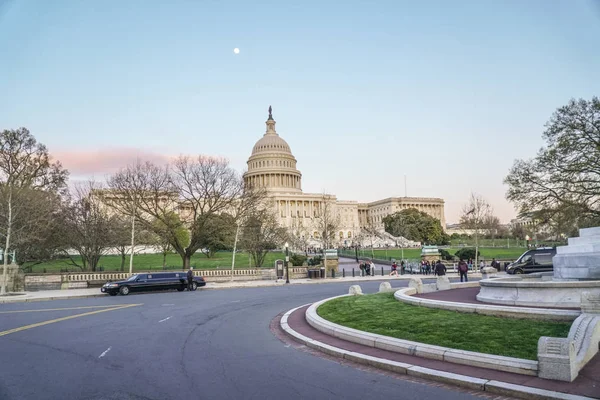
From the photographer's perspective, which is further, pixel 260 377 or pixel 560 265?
pixel 560 265

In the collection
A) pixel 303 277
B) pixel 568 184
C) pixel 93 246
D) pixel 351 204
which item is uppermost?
pixel 351 204

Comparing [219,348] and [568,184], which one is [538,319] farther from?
[568,184]

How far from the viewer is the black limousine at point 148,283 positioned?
89.2 ft

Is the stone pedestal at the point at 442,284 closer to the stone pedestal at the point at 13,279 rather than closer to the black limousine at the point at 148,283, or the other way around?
the black limousine at the point at 148,283

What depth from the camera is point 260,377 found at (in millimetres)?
8438

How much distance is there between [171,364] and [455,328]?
260 inches

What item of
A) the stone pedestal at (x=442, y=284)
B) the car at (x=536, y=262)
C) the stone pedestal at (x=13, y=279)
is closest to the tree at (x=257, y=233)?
the stone pedestal at (x=13, y=279)

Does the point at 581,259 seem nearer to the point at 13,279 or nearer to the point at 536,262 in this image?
the point at 536,262

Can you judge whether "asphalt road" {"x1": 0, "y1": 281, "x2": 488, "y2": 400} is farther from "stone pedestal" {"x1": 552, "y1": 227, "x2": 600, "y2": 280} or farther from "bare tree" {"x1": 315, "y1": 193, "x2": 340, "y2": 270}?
"bare tree" {"x1": 315, "y1": 193, "x2": 340, "y2": 270}

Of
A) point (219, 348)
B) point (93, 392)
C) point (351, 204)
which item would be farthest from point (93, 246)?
point (351, 204)

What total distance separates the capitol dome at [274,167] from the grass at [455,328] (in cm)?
12990

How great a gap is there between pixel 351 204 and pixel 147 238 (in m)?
130

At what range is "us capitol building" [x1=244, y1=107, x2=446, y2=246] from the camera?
142 metres

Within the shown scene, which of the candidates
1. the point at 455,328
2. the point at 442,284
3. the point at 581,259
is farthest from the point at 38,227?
the point at 581,259
